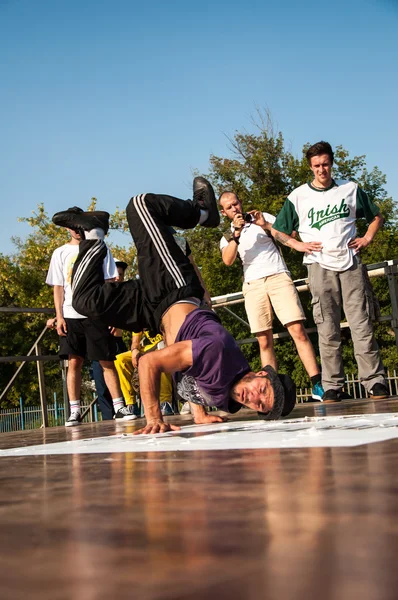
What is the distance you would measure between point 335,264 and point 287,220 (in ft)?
1.73

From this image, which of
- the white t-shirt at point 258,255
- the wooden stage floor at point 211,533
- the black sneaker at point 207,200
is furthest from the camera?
the white t-shirt at point 258,255

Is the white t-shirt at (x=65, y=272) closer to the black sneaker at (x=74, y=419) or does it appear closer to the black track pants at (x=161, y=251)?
the black sneaker at (x=74, y=419)

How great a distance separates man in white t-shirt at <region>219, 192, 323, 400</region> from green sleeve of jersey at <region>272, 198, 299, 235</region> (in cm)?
9

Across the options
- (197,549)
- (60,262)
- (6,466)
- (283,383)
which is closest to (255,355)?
(60,262)

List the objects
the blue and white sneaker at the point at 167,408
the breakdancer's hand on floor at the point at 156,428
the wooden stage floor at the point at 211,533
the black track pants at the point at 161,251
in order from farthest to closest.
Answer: the blue and white sneaker at the point at 167,408 < the black track pants at the point at 161,251 < the breakdancer's hand on floor at the point at 156,428 < the wooden stage floor at the point at 211,533

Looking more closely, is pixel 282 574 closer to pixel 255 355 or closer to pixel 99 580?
pixel 99 580

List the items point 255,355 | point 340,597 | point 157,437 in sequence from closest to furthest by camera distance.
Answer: point 340,597 → point 157,437 → point 255,355

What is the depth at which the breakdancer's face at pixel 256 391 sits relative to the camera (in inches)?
111

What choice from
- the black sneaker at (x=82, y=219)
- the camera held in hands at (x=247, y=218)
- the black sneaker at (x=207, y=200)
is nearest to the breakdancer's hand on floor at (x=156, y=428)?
the black sneaker at (x=207, y=200)

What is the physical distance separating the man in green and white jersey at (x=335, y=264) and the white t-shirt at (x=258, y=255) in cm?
19

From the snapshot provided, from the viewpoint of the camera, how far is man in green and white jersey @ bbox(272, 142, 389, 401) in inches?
196

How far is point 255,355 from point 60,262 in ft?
47.0

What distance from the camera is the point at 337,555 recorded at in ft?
1.71

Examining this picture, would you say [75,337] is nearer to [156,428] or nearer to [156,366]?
[156,366]
